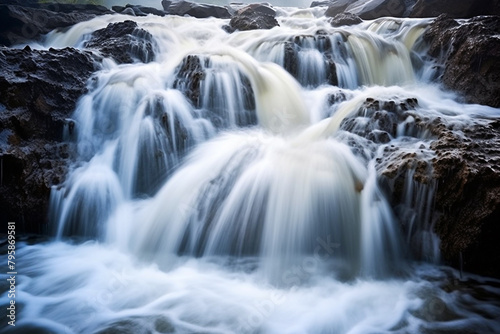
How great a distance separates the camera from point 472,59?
215 inches

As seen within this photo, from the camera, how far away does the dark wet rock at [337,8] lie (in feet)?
42.8

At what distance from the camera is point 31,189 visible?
4039 mm

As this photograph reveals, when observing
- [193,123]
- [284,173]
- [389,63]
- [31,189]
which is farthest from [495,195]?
[31,189]

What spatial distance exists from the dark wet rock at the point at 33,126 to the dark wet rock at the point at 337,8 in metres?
11.0

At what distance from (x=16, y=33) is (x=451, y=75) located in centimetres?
1066

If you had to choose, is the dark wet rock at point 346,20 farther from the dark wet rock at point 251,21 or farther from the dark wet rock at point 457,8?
the dark wet rock at point 251,21

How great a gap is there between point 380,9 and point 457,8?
251 centimetres

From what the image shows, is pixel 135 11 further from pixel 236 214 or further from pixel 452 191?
pixel 452 191

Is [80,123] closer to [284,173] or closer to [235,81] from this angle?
[235,81]

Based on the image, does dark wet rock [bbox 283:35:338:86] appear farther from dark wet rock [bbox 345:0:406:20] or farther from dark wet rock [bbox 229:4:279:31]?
dark wet rock [bbox 345:0:406:20]

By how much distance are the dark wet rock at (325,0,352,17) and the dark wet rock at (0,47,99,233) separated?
11.0 meters

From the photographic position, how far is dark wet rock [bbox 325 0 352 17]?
13.0 meters

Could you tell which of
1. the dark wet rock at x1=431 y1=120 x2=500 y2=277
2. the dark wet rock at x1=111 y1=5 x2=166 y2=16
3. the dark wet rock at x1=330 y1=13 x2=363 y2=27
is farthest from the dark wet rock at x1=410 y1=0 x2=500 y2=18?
the dark wet rock at x1=111 y1=5 x2=166 y2=16

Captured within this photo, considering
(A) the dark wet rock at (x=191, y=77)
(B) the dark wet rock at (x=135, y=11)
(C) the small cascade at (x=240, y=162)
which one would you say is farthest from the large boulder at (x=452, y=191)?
(B) the dark wet rock at (x=135, y=11)
